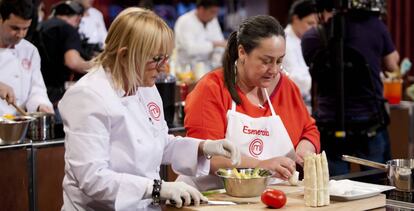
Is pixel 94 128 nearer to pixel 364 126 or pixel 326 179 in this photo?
pixel 326 179

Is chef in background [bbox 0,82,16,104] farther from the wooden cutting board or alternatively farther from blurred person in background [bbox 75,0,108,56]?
blurred person in background [bbox 75,0,108,56]

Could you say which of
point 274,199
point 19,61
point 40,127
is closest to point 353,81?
point 40,127

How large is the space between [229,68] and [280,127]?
29cm

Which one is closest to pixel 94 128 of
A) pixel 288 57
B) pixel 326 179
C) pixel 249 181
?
pixel 249 181

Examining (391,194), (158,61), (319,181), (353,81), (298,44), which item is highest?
(158,61)

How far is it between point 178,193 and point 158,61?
1.32 ft

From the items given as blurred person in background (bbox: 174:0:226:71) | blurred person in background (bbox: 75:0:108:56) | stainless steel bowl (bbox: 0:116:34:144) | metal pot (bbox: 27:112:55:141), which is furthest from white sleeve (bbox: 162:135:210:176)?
blurred person in background (bbox: 174:0:226:71)

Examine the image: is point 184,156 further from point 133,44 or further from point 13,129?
point 13,129

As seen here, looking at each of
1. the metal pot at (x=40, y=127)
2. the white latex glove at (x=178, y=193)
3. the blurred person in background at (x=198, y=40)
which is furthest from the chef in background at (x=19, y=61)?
the blurred person in background at (x=198, y=40)

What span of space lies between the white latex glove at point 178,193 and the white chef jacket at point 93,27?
4436mm

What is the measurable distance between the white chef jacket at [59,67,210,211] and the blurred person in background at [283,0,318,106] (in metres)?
2.66

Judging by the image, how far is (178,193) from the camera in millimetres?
2104

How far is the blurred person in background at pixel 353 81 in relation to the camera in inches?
154

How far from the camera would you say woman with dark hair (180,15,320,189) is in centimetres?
264
